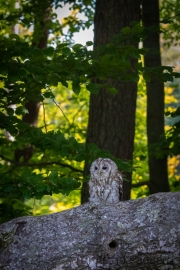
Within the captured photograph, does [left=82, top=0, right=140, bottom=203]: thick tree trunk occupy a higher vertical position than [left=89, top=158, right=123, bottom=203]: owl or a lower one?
higher

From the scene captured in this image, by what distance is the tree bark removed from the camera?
237cm

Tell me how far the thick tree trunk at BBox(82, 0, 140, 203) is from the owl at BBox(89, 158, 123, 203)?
6.98ft

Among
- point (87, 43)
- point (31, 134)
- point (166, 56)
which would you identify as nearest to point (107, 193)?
point (31, 134)

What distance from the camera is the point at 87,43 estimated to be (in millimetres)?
3898

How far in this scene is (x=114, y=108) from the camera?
540cm

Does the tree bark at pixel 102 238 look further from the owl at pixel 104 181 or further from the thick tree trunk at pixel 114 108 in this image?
the thick tree trunk at pixel 114 108

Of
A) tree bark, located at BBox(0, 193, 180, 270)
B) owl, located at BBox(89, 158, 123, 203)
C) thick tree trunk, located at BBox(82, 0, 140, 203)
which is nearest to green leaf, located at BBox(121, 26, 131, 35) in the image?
owl, located at BBox(89, 158, 123, 203)

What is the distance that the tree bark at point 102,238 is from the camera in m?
2.37

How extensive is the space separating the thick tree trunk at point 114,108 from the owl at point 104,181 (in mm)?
2126

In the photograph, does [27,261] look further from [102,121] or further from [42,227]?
[102,121]

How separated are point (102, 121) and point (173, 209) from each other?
301cm

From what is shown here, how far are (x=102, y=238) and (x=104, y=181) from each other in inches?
26.4

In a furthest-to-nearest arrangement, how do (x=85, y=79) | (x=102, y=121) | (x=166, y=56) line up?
1. (x=166, y=56)
2. (x=102, y=121)
3. (x=85, y=79)

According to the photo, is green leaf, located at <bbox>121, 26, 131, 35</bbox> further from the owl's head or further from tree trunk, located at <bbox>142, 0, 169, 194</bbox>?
tree trunk, located at <bbox>142, 0, 169, 194</bbox>
